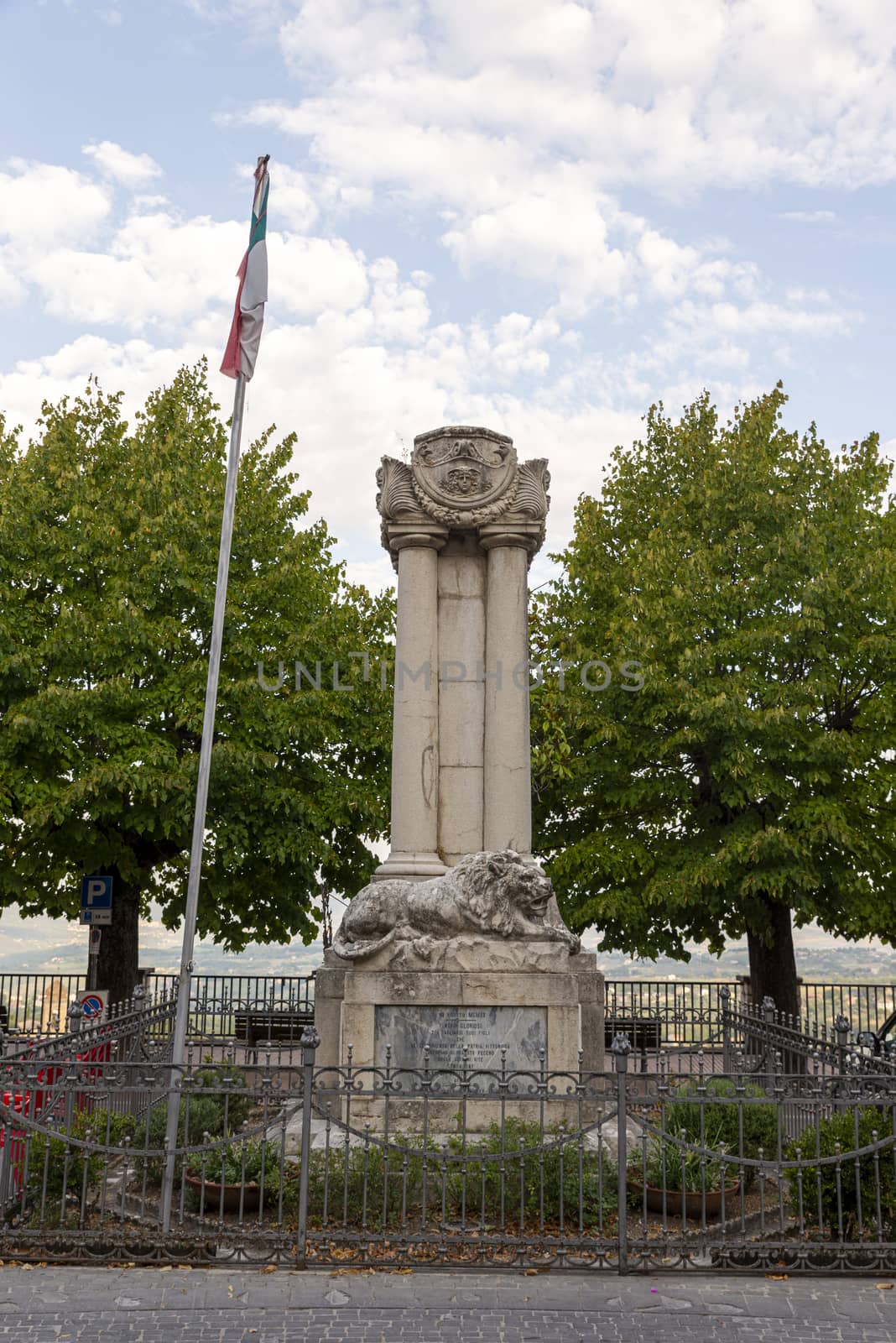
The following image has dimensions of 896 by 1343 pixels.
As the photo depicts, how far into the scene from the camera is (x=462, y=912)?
33.8 feet

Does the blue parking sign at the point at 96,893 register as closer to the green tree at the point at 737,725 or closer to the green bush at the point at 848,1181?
the green tree at the point at 737,725

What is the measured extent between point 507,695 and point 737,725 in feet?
22.9

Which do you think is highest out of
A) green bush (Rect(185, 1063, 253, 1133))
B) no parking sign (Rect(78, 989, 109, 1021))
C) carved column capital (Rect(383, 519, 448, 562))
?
carved column capital (Rect(383, 519, 448, 562))

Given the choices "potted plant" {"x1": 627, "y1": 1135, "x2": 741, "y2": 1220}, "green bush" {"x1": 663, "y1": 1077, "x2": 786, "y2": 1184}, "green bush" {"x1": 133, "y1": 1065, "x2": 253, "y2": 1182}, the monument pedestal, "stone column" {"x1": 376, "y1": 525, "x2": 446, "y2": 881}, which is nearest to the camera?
"potted plant" {"x1": 627, "y1": 1135, "x2": 741, "y2": 1220}

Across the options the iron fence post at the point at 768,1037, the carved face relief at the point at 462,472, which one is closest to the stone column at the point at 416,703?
the carved face relief at the point at 462,472

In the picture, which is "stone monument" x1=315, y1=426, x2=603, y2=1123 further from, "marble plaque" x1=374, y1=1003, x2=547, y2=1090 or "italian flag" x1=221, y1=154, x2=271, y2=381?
"italian flag" x1=221, y1=154, x2=271, y2=381

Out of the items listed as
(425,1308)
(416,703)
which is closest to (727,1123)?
(425,1308)

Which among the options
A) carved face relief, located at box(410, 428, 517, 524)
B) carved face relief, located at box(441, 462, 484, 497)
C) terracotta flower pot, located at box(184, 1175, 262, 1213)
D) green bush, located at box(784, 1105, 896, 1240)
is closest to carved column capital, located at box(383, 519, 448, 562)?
carved face relief, located at box(410, 428, 517, 524)

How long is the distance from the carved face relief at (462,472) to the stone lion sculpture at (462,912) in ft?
11.8

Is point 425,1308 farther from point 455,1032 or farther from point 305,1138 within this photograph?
point 455,1032

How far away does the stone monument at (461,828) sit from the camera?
10094mm

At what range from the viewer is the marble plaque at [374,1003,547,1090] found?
1005 centimetres

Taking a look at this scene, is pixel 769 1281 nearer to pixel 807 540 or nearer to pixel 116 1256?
pixel 116 1256

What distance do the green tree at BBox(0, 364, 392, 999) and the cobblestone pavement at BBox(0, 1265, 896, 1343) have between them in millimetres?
10845
